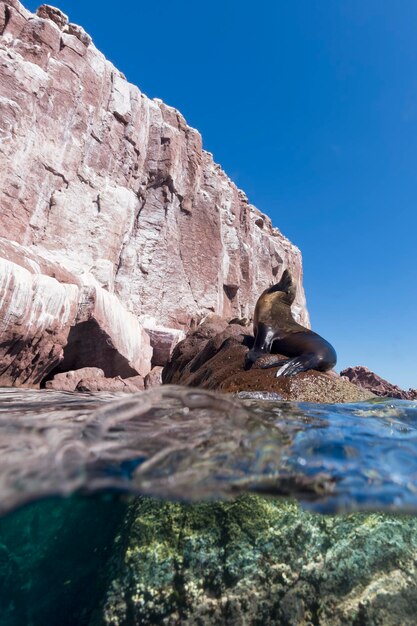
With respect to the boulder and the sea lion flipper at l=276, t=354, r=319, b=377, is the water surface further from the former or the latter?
the boulder

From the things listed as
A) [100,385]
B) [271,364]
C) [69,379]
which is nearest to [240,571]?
[271,364]

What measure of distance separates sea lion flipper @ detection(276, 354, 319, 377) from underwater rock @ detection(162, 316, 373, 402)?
0.09m

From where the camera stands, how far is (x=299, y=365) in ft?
18.1

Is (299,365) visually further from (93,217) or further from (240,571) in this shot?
(93,217)

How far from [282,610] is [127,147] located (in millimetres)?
20211

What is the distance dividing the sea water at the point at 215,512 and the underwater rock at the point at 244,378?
1801mm

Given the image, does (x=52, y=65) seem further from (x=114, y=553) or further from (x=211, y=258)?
(x=114, y=553)

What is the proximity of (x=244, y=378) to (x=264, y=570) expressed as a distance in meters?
3.24

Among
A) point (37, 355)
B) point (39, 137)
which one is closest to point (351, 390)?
point (37, 355)

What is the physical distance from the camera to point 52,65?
1655 centimetres

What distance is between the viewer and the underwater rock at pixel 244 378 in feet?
16.7

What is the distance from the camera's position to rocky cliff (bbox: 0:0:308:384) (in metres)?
11.1

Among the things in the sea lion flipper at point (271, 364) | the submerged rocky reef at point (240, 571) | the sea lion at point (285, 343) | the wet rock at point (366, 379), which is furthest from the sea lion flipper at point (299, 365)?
the wet rock at point (366, 379)

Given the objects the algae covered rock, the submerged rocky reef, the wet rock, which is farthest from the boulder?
the wet rock
